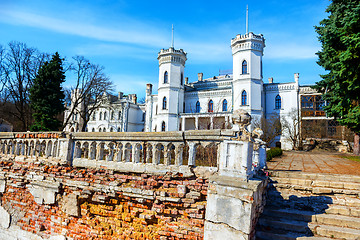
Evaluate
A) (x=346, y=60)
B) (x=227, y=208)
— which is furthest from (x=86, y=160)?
(x=346, y=60)

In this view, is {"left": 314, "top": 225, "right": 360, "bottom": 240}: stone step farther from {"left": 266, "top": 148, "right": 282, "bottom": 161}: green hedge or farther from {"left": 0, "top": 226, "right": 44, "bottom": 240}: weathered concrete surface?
{"left": 266, "top": 148, "right": 282, "bottom": 161}: green hedge

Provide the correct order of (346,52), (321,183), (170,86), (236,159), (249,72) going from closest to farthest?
1. (236,159)
2. (321,183)
3. (346,52)
4. (249,72)
5. (170,86)

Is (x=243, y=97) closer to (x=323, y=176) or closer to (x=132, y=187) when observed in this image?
(x=323, y=176)

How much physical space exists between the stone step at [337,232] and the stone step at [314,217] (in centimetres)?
15

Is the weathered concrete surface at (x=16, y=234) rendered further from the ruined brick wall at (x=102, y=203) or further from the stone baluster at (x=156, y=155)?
the stone baluster at (x=156, y=155)

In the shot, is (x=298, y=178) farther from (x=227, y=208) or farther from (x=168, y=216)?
(x=168, y=216)

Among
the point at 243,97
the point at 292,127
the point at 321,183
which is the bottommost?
the point at 321,183

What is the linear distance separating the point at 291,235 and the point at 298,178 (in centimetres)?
229

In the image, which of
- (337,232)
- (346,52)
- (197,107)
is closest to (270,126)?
(197,107)

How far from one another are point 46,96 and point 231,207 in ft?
75.2

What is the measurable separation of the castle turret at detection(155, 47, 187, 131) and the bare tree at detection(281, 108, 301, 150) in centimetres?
1518

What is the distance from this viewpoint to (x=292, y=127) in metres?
31.4

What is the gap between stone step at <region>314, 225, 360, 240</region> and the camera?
3.95 metres

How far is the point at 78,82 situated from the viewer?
94.8 ft
